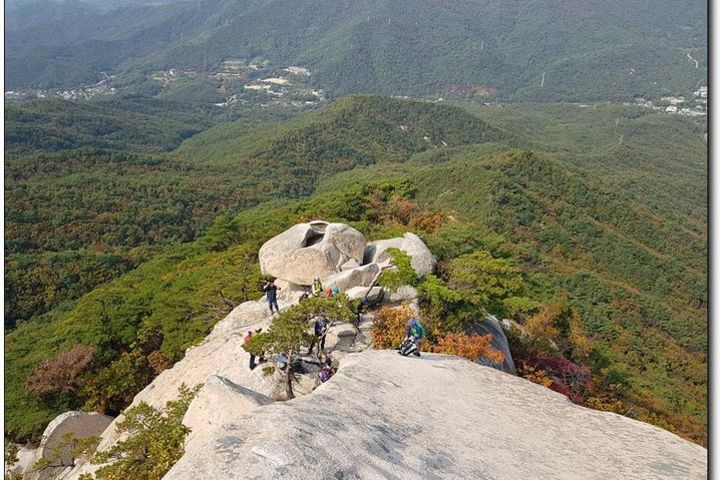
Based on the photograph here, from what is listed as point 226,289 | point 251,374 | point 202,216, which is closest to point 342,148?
point 202,216

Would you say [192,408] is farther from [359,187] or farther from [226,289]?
[359,187]

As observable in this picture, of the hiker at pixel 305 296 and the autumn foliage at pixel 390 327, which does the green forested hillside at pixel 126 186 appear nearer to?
the hiker at pixel 305 296

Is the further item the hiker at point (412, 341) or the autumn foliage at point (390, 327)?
the autumn foliage at point (390, 327)

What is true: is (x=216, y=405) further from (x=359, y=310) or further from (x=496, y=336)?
(x=496, y=336)

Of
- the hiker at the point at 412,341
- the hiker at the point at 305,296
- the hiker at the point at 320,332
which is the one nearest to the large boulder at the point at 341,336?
the hiker at the point at 320,332

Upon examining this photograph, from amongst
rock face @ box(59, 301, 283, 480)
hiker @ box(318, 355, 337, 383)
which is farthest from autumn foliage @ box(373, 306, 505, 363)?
rock face @ box(59, 301, 283, 480)

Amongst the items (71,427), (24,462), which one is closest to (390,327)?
(71,427)
